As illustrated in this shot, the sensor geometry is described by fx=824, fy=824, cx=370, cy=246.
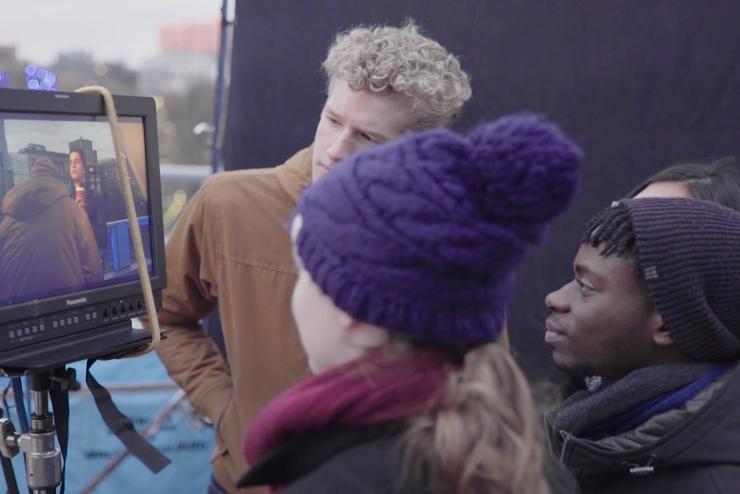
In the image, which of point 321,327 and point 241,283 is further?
point 241,283

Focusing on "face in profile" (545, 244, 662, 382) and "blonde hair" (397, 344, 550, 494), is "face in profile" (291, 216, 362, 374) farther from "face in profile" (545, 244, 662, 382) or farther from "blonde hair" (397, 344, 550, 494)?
"face in profile" (545, 244, 662, 382)

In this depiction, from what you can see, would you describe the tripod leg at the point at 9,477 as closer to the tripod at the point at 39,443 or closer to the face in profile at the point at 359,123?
the tripod at the point at 39,443

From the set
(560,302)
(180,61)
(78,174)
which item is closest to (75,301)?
(78,174)

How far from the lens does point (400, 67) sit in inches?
63.7

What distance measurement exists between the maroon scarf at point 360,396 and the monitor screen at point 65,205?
544 mm

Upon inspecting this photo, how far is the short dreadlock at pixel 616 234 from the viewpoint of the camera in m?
1.48

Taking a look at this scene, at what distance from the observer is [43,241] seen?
1280 mm

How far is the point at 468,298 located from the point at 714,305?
714mm

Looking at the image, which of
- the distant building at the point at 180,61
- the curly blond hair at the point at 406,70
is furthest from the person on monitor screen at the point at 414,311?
the distant building at the point at 180,61

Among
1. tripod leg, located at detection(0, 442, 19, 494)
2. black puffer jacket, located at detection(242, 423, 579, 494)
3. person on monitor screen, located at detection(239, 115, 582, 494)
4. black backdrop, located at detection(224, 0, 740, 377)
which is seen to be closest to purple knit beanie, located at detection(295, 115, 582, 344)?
person on monitor screen, located at detection(239, 115, 582, 494)

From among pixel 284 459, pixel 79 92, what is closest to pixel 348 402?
pixel 284 459

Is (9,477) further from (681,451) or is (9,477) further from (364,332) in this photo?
(681,451)

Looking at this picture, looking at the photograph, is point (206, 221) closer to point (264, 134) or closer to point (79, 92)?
point (79, 92)

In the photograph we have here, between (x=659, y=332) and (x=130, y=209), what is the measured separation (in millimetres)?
949
